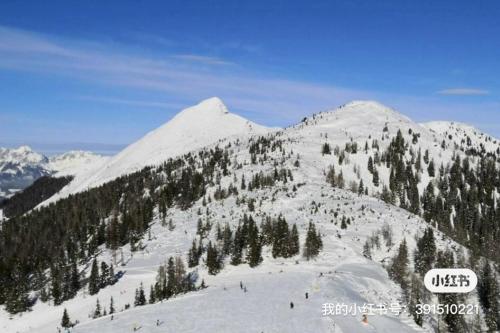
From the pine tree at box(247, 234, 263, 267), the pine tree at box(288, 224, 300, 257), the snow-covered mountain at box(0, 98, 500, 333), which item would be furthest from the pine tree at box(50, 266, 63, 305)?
the pine tree at box(288, 224, 300, 257)

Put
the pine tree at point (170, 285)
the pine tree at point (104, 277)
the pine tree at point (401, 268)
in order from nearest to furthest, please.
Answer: the pine tree at point (170, 285) → the pine tree at point (401, 268) → the pine tree at point (104, 277)

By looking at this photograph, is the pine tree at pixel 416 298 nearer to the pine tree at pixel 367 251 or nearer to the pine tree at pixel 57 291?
the pine tree at pixel 367 251

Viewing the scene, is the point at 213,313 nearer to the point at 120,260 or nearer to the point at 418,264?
the point at 418,264

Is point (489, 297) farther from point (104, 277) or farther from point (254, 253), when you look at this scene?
point (104, 277)

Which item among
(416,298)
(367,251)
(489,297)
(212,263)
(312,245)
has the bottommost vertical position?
(489,297)

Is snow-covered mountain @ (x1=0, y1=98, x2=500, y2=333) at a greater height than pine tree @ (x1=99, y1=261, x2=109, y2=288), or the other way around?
snow-covered mountain @ (x1=0, y1=98, x2=500, y2=333)

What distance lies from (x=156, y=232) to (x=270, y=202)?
135ft

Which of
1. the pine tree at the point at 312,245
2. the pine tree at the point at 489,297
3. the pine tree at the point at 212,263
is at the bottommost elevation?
the pine tree at the point at 489,297

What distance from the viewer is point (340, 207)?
484 feet

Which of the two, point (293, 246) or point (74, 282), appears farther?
point (74, 282)

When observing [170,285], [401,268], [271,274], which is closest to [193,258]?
[170,285]

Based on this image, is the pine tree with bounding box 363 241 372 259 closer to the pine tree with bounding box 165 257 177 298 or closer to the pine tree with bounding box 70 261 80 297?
the pine tree with bounding box 165 257 177 298

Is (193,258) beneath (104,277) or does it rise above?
above

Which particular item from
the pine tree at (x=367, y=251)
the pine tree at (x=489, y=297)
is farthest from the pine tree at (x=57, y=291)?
the pine tree at (x=489, y=297)
